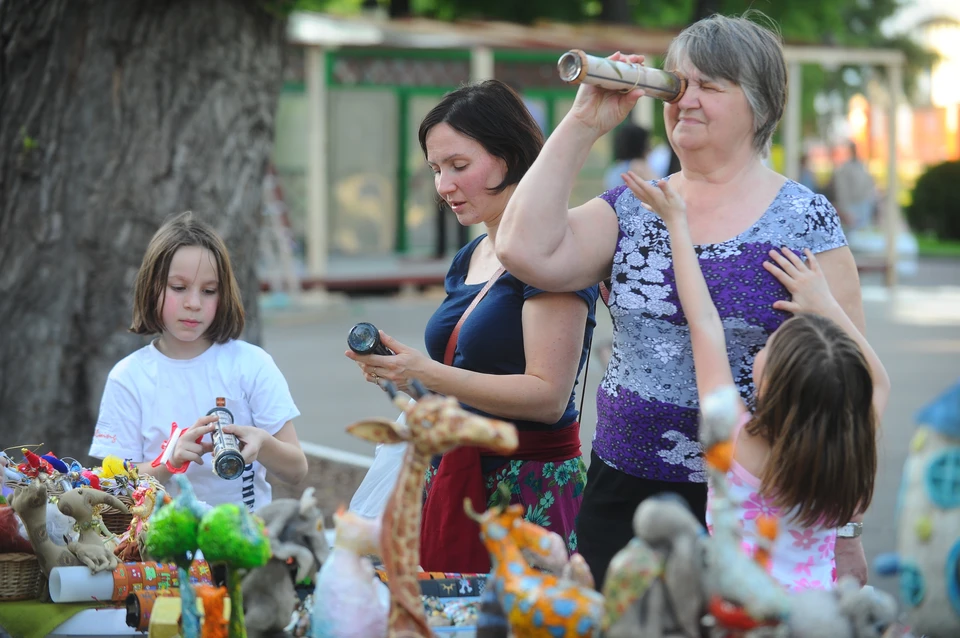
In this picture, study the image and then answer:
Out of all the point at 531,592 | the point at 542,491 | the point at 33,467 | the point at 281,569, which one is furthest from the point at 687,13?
the point at 531,592

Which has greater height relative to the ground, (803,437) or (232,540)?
(803,437)

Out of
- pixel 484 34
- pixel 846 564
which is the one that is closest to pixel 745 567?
pixel 846 564

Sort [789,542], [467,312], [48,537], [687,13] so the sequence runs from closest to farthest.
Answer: [789,542], [48,537], [467,312], [687,13]

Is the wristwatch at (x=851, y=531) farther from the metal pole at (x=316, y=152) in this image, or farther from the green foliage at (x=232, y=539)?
the metal pole at (x=316, y=152)

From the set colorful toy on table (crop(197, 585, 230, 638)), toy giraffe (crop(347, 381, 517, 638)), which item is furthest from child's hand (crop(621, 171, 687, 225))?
colorful toy on table (crop(197, 585, 230, 638))

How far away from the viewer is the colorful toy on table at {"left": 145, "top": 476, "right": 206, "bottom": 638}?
1.77 m

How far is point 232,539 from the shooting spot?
1.70m

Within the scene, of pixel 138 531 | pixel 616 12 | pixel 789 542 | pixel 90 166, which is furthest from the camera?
pixel 616 12

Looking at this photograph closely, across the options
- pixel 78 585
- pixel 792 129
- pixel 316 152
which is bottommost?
pixel 78 585

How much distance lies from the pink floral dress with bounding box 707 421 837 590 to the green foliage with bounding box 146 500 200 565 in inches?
33.6

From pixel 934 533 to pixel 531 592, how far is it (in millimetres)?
577

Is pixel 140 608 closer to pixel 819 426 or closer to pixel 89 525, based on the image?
pixel 89 525

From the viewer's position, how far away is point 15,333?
15.5 ft

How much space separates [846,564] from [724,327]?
0.58 m
